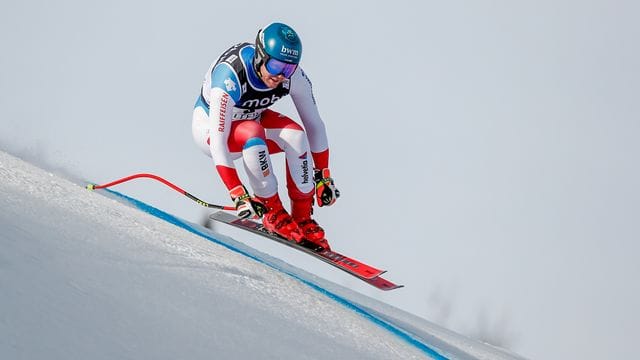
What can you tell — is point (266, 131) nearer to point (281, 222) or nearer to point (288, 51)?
point (281, 222)

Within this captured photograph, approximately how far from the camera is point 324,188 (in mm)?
7641

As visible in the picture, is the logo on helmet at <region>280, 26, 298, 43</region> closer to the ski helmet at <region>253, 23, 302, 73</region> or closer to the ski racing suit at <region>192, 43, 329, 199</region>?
the ski helmet at <region>253, 23, 302, 73</region>

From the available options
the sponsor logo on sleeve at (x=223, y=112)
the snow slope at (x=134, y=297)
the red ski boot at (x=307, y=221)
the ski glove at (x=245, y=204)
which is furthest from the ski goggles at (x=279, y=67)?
the snow slope at (x=134, y=297)

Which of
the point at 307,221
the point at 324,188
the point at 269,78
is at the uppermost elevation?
the point at 269,78

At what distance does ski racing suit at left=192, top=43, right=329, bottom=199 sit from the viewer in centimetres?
685

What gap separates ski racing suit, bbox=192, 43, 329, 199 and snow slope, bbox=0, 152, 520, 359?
1.69 m

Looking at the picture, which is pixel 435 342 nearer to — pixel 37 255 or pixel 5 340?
pixel 37 255

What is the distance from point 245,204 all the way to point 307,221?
1071mm

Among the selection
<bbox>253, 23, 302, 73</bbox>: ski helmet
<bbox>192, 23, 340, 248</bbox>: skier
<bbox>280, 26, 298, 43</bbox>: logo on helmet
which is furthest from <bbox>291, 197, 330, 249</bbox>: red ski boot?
<bbox>280, 26, 298, 43</bbox>: logo on helmet

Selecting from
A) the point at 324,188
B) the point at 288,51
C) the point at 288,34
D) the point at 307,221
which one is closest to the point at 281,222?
the point at 307,221

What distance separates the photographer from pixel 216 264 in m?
4.31

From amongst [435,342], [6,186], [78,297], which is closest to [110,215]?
[6,186]

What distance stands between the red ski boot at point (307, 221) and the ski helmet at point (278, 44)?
1510 millimetres

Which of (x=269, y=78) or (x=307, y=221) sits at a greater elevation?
(x=269, y=78)
